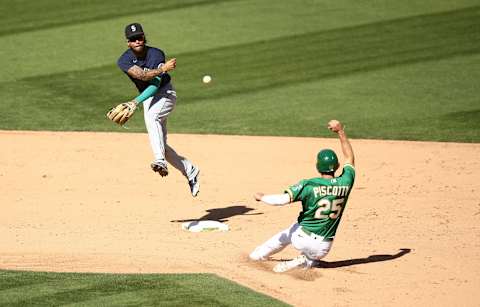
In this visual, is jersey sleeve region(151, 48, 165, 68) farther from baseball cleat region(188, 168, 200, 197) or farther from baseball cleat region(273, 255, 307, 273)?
baseball cleat region(273, 255, 307, 273)

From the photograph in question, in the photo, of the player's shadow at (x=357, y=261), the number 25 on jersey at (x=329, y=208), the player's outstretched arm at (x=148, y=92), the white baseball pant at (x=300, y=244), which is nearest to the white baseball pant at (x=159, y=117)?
the player's outstretched arm at (x=148, y=92)

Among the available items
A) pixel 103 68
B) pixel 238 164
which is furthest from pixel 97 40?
pixel 238 164

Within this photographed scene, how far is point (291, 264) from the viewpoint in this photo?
10.7 m

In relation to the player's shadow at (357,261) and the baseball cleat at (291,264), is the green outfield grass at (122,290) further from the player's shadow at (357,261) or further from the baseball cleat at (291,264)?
the player's shadow at (357,261)

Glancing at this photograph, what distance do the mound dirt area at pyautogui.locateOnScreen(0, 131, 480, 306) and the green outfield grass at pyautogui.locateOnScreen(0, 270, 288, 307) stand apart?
25 centimetres

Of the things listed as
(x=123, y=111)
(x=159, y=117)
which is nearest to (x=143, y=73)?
(x=123, y=111)

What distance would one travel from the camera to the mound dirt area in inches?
416

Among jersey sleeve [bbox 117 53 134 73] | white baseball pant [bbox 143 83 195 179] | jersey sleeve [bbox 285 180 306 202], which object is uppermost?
jersey sleeve [bbox 117 53 134 73]

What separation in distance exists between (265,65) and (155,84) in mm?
8080

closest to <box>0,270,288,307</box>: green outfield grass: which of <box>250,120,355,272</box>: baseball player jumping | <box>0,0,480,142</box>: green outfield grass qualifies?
<box>250,120,355,272</box>: baseball player jumping

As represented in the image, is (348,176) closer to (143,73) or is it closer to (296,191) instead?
(296,191)

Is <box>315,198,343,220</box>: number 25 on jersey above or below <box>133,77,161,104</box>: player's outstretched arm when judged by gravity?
below

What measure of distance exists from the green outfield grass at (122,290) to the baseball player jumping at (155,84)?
219 centimetres

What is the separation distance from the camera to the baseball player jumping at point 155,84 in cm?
1223
